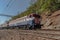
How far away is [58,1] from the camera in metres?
18.0

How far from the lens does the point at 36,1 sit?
86.9 ft

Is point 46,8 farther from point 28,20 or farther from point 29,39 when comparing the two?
point 29,39

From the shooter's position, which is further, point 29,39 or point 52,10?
point 52,10

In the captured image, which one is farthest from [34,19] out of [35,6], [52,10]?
[35,6]

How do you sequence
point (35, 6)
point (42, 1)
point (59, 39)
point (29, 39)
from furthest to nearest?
point (35, 6)
point (42, 1)
point (29, 39)
point (59, 39)

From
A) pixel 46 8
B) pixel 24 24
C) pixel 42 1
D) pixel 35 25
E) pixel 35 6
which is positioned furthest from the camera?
pixel 35 6

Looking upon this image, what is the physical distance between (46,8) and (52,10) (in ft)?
6.39

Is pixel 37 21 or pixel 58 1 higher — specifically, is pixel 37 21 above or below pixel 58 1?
below

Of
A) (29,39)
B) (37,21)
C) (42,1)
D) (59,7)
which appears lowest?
(29,39)

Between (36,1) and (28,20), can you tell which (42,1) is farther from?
(28,20)

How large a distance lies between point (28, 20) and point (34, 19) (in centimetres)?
55

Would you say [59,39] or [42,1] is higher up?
[42,1]

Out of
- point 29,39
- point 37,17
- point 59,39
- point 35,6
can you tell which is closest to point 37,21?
point 37,17

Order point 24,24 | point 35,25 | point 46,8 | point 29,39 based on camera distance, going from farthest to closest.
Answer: point 46,8, point 24,24, point 35,25, point 29,39
